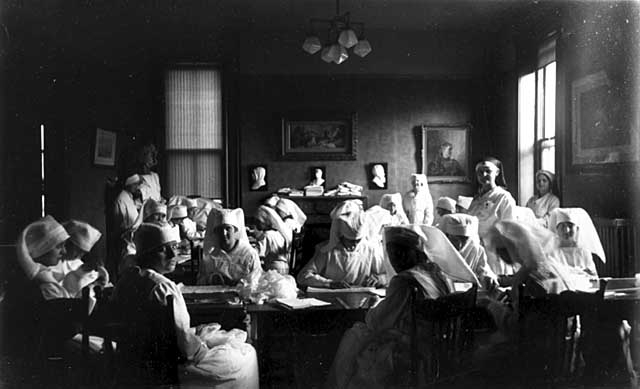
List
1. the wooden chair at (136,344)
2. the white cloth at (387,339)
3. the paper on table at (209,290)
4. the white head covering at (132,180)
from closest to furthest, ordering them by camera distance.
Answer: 1. the wooden chair at (136,344)
2. the white cloth at (387,339)
3. the paper on table at (209,290)
4. the white head covering at (132,180)

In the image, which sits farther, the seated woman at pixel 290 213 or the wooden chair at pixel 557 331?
the seated woman at pixel 290 213

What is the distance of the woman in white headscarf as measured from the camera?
150 inches

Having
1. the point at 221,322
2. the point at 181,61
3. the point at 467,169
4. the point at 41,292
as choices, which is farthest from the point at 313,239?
the point at 41,292

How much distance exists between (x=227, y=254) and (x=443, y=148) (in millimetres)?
1527

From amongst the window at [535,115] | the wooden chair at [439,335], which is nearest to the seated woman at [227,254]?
the wooden chair at [439,335]

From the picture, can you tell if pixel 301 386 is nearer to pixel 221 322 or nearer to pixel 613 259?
pixel 221 322

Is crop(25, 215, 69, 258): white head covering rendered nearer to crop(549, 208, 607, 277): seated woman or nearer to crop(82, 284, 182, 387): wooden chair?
crop(82, 284, 182, 387): wooden chair

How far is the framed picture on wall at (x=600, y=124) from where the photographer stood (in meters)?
3.73

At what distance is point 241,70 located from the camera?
376 cm

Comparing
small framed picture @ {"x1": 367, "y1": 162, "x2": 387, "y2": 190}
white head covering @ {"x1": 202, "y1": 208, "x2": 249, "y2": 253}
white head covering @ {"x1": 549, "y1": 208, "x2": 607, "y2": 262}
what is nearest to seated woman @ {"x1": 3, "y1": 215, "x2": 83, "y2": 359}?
white head covering @ {"x1": 202, "y1": 208, "x2": 249, "y2": 253}

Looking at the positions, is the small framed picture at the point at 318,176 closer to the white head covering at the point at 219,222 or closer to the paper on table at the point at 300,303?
the white head covering at the point at 219,222

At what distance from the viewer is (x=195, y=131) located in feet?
11.4

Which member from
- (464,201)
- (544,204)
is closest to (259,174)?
(464,201)

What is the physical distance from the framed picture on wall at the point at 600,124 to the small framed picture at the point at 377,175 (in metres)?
1.59
